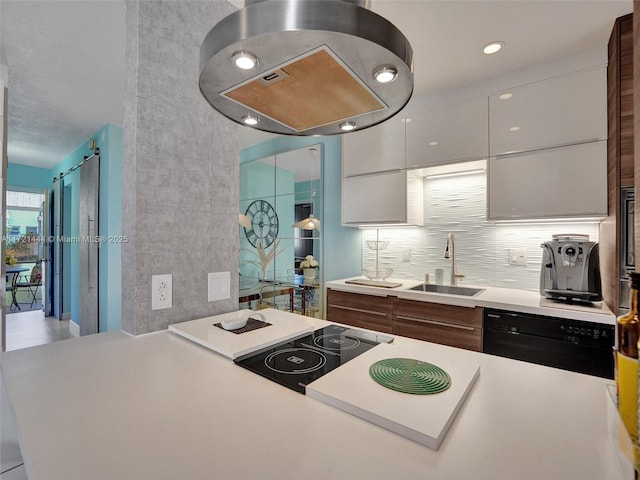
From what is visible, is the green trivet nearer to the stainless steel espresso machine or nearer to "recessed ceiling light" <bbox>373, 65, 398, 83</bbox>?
"recessed ceiling light" <bbox>373, 65, 398, 83</bbox>

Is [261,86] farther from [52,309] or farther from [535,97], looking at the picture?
[52,309]

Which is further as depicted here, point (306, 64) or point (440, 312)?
point (440, 312)

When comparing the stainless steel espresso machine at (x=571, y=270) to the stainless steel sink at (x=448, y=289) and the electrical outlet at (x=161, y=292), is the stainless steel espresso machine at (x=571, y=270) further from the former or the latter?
the electrical outlet at (x=161, y=292)

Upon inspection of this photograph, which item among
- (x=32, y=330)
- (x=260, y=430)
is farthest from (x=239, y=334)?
(x=32, y=330)

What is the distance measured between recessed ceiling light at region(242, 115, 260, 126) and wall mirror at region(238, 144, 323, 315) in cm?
233

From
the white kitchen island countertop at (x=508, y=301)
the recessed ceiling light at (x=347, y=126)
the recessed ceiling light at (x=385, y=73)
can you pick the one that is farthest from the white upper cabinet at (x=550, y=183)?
the recessed ceiling light at (x=385, y=73)

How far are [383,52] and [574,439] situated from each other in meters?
0.85

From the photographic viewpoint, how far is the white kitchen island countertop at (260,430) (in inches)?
19.9

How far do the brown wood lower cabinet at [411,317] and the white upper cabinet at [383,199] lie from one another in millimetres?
711

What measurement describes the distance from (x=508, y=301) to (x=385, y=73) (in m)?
1.83

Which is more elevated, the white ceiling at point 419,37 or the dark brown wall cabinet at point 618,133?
the white ceiling at point 419,37

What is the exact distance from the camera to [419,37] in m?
1.97

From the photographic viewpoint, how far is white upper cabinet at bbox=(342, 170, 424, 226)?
2660mm

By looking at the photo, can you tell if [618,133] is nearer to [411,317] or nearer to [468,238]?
[468,238]
